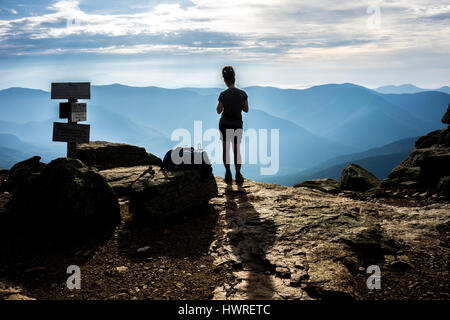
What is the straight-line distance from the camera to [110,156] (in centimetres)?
1488

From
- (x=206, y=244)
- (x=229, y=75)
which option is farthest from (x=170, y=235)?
(x=229, y=75)

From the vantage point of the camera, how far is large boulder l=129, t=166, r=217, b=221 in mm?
8211

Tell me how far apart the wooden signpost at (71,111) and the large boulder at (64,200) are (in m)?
3.80

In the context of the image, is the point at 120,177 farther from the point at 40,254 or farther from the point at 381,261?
the point at 381,261

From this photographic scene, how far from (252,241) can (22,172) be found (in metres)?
9.13

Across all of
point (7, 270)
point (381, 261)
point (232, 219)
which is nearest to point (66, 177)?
point (7, 270)

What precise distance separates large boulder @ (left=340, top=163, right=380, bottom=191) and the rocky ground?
716 cm

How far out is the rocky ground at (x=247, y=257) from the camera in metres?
Answer: 5.73

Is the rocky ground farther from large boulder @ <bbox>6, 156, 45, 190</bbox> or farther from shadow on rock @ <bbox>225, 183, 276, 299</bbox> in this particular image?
large boulder @ <bbox>6, 156, 45, 190</bbox>

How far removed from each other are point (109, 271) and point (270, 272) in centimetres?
304

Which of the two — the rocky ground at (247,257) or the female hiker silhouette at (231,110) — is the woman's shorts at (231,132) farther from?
the rocky ground at (247,257)

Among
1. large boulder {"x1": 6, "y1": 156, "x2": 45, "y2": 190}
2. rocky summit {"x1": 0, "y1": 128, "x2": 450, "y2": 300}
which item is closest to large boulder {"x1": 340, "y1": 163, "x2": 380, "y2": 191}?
rocky summit {"x1": 0, "y1": 128, "x2": 450, "y2": 300}

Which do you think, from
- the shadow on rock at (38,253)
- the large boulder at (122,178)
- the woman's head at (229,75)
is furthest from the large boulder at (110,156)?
the shadow on rock at (38,253)

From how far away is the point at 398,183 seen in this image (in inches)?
563
